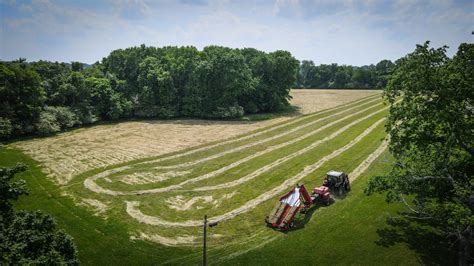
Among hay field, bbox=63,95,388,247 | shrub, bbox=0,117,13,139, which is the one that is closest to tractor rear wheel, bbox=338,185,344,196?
hay field, bbox=63,95,388,247

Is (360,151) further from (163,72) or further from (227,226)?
(163,72)

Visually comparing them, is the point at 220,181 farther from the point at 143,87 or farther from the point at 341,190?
the point at 143,87

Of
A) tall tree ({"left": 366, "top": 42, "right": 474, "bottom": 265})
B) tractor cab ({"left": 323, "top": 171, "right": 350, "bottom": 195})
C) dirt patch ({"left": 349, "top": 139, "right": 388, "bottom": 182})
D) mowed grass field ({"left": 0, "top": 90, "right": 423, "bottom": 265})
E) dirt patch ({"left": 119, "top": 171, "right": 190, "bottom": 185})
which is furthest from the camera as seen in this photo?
dirt patch ({"left": 349, "top": 139, "right": 388, "bottom": 182})

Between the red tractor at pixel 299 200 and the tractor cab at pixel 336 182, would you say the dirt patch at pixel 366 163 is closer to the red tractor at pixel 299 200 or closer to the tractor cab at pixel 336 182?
the tractor cab at pixel 336 182

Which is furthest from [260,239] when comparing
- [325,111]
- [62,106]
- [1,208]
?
[325,111]

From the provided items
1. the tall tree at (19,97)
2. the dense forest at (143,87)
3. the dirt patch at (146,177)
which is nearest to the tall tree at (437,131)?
the dirt patch at (146,177)

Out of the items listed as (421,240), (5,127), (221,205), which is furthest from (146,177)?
(5,127)

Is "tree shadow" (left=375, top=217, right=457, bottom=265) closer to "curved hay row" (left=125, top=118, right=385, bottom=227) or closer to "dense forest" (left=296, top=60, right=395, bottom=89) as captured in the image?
"curved hay row" (left=125, top=118, right=385, bottom=227)
